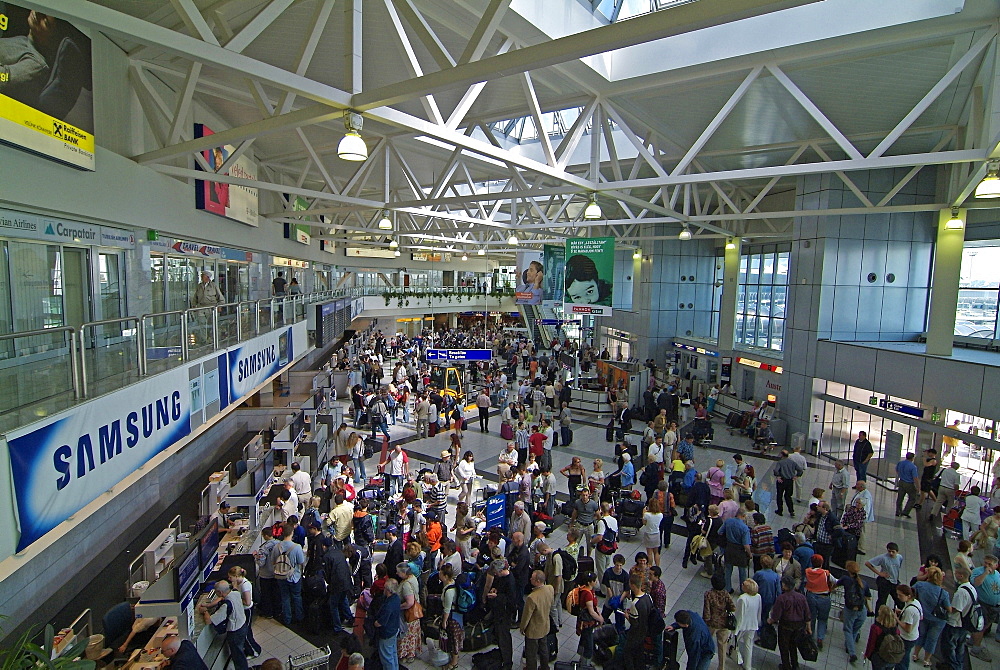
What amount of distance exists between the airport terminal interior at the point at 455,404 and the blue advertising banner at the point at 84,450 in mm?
30

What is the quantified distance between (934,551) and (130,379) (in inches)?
515

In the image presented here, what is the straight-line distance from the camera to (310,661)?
17.5 ft

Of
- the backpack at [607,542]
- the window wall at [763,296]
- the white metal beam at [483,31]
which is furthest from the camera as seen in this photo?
the window wall at [763,296]

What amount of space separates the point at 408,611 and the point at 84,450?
12.3ft

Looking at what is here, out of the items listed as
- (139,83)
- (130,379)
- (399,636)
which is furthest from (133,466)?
(139,83)

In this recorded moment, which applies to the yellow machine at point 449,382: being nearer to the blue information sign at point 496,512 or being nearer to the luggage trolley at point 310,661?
the blue information sign at point 496,512

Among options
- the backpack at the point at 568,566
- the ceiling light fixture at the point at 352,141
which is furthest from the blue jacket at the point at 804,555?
the ceiling light fixture at the point at 352,141

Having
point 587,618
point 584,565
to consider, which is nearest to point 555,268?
point 584,565

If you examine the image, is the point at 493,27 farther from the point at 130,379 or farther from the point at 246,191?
the point at 246,191

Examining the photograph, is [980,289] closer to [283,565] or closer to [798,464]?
[798,464]

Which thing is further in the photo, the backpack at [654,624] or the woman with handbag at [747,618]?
the woman with handbag at [747,618]

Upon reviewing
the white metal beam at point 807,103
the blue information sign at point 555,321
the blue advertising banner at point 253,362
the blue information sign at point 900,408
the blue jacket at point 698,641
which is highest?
the white metal beam at point 807,103

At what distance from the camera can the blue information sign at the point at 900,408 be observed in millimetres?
12328

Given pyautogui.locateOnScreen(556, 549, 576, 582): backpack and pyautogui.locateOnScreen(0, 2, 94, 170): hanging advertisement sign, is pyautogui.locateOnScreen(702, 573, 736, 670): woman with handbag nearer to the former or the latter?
pyautogui.locateOnScreen(556, 549, 576, 582): backpack
